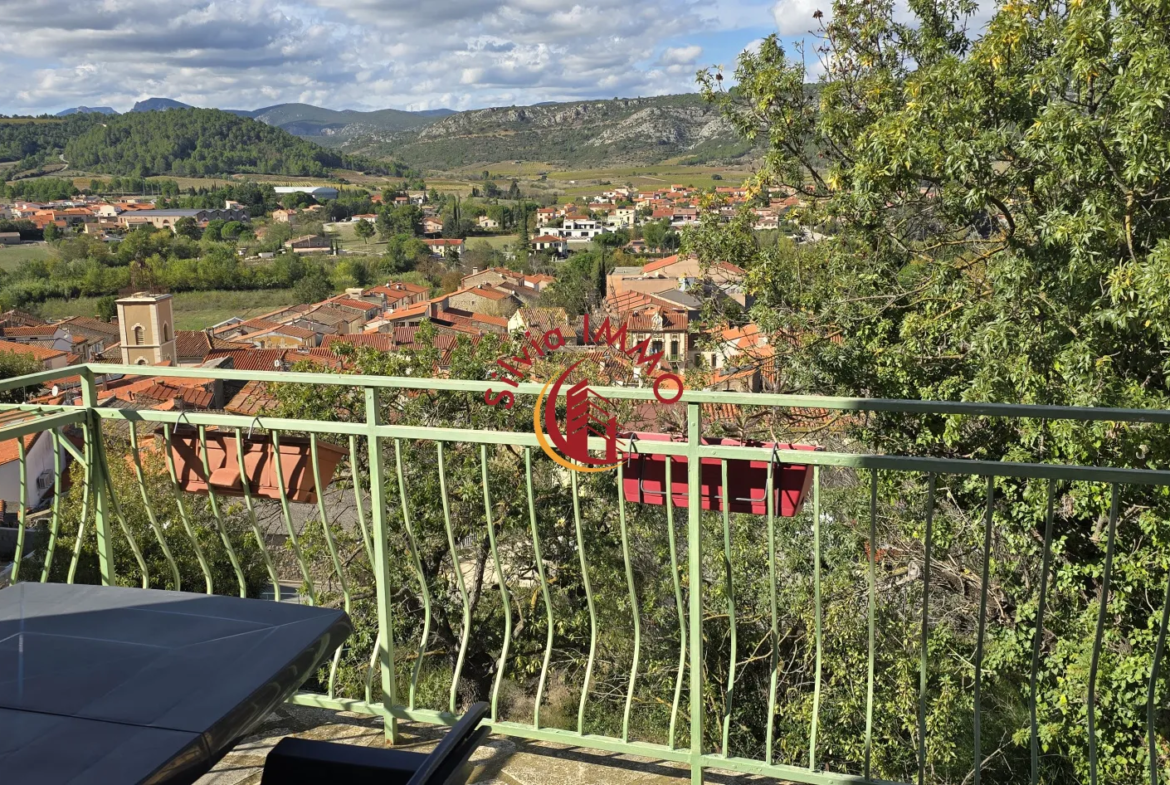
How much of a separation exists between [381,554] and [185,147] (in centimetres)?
14276

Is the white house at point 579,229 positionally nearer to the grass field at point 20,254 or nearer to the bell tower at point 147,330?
the grass field at point 20,254

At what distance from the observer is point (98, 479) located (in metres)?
3.01

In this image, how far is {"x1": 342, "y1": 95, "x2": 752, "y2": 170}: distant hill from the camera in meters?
105

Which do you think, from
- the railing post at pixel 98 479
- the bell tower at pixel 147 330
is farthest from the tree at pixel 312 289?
the railing post at pixel 98 479

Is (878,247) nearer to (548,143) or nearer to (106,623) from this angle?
(106,623)

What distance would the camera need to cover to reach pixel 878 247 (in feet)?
28.6

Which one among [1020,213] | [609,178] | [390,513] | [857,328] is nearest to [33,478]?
[390,513]

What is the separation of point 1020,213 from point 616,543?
564 centimetres

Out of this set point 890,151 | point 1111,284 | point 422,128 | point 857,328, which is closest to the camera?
point 1111,284

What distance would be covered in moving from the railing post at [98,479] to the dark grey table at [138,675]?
3.78ft

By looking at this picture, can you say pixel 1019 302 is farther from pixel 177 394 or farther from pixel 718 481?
pixel 177 394

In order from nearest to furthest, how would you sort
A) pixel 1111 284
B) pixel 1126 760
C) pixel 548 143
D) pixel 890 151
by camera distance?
pixel 1111 284 < pixel 1126 760 < pixel 890 151 < pixel 548 143

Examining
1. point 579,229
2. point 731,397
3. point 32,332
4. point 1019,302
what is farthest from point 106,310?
point 731,397

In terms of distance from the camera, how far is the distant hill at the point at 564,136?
104625mm
